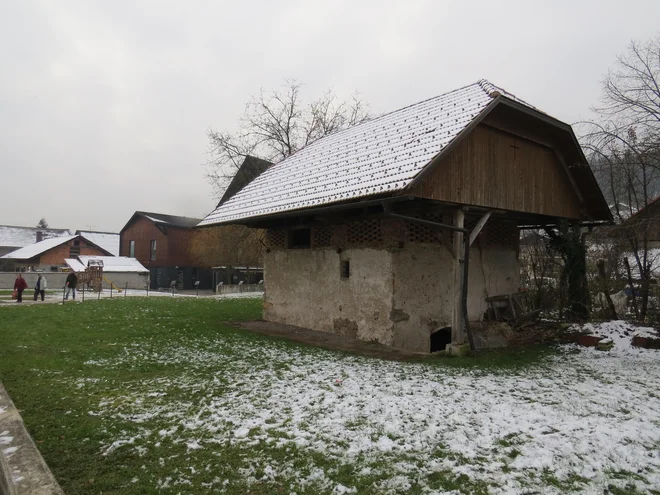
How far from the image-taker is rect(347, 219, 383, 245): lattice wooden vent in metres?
9.73

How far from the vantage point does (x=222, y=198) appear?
27.4m

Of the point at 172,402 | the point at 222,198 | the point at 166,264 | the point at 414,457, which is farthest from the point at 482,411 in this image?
the point at 166,264

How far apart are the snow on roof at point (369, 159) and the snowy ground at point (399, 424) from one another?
3.71m

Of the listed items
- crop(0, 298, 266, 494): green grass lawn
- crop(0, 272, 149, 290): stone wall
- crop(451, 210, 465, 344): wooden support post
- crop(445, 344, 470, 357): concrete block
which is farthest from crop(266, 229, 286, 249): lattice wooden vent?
crop(0, 272, 149, 290): stone wall

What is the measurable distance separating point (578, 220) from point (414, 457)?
1110 centimetres

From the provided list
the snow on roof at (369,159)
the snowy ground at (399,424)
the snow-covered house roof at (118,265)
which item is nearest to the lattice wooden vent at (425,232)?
the snow on roof at (369,159)

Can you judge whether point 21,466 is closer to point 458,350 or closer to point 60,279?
point 458,350

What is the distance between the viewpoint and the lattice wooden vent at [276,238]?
1290 cm

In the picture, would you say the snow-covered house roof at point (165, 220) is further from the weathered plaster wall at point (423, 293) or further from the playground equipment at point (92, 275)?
the weathered plaster wall at point (423, 293)

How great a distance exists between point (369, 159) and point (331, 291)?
3.53 metres

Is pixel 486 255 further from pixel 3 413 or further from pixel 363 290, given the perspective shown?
pixel 3 413

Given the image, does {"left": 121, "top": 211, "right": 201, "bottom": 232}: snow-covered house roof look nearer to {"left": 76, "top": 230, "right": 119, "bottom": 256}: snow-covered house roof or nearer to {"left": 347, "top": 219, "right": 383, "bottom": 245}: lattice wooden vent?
{"left": 76, "top": 230, "right": 119, "bottom": 256}: snow-covered house roof

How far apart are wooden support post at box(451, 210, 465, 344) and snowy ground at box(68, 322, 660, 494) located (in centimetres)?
164

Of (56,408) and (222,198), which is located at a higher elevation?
(222,198)
